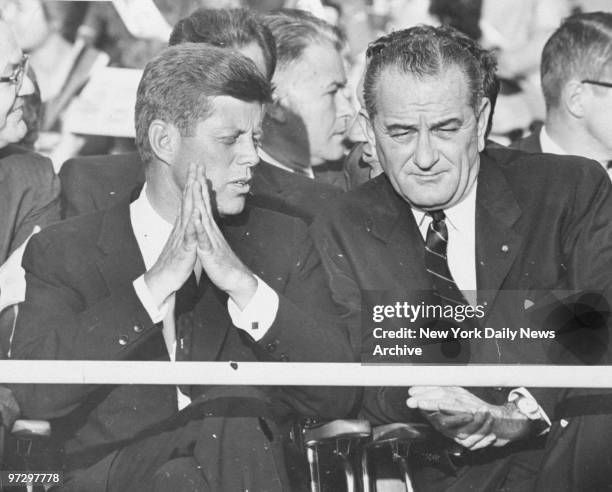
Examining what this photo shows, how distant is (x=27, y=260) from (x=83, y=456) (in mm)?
571

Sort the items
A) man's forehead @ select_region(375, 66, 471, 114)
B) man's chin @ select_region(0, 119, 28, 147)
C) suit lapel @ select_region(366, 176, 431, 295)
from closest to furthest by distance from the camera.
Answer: man's forehead @ select_region(375, 66, 471, 114)
suit lapel @ select_region(366, 176, 431, 295)
man's chin @ select_region(0, 119, 28, 147)

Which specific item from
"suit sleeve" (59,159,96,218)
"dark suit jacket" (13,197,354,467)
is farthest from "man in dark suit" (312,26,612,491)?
"suit sleeve" (59,159,96,218)

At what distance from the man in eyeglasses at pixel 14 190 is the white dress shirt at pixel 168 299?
10.0 inches

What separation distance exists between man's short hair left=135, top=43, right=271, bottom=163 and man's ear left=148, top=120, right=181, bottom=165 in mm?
14

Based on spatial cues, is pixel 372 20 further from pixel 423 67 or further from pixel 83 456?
pixel 83 456

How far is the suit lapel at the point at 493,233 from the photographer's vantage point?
283cm

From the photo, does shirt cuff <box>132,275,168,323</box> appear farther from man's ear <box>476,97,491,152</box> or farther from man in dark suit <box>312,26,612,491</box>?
man's ear <box>476,97,491,152</box>

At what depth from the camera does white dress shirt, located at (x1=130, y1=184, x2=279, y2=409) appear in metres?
2.81

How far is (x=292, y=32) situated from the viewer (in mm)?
2875

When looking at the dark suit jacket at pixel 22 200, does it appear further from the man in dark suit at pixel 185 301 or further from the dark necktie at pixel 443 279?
the dark necktie at pixel 443 279

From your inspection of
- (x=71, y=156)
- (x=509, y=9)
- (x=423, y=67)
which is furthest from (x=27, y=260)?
(x=509, y=9)

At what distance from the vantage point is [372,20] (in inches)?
111

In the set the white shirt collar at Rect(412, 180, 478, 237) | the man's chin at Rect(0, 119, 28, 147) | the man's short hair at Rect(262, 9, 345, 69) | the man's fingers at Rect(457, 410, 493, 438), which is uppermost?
the man's short hair at Rect(262, 9, 345, 69)

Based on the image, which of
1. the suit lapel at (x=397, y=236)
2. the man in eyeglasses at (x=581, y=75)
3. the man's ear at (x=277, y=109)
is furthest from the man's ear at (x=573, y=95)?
the man's ear at (x=277, y=109)
